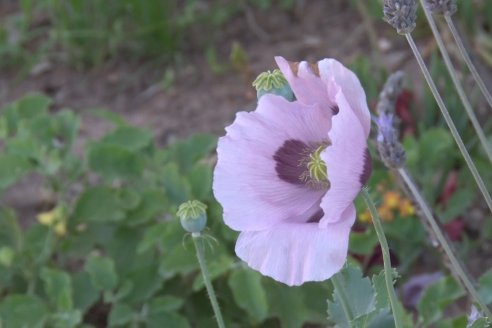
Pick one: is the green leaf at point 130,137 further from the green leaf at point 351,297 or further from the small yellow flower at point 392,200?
the green leaf at point 351,297

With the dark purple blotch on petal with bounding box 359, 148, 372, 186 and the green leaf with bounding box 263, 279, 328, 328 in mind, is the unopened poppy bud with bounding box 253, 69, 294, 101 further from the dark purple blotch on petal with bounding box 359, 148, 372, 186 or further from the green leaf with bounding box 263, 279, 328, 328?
the green leaf with bounding box 263, 279, 328, 328

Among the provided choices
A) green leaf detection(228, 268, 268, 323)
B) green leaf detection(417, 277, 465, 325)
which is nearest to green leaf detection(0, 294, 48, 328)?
green leaf detection(228, 268, 268, 323)

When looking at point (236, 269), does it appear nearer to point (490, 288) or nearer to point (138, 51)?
point (490, 288)

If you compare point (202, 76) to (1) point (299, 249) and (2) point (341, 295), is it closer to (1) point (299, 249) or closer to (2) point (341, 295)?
(2) point (341, 295)

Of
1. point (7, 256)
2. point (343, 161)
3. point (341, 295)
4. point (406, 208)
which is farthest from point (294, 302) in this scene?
point (343, 161)

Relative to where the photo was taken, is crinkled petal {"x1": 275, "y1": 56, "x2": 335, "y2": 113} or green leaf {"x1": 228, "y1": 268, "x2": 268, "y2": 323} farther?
green leaf {"x1": 228, "y1": 268, "x2": 268, "y2": 323}
